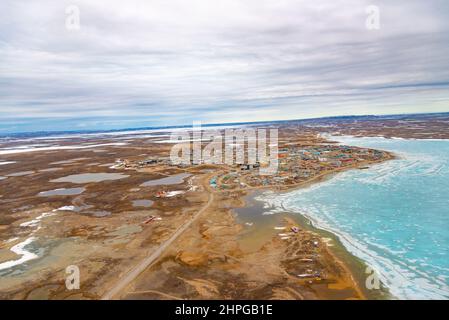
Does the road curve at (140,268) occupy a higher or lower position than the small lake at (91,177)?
lower

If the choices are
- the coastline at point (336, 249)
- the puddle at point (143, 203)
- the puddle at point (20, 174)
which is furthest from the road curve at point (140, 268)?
the puddle at point (20, 174)

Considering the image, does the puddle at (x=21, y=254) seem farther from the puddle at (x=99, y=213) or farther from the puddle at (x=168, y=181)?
the puddle at (x=168, y=181)

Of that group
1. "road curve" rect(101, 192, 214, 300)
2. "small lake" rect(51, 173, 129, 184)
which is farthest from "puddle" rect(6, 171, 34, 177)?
"road curve" rect(101, 192, 214, 300)

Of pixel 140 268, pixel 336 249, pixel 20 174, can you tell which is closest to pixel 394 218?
pixel 336 249

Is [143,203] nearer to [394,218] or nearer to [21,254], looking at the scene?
[21,254]
